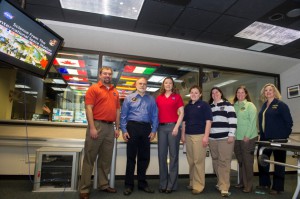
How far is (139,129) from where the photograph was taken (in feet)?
9.08

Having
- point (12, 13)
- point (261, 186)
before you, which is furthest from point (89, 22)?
point (261, 186)

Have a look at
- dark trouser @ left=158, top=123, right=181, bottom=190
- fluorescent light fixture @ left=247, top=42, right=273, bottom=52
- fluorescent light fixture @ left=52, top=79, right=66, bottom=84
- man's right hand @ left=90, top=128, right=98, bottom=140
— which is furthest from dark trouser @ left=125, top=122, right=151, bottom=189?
fluorescent light fixture @ left=247, top=42, right=273, bottom=52

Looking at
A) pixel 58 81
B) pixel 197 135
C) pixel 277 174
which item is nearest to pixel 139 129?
pixel 197 135

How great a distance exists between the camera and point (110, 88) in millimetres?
2859

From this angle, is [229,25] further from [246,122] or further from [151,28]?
[246,122]

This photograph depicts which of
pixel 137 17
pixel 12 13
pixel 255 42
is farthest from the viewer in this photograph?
pixel 255 42

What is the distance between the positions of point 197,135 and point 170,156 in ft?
1.46

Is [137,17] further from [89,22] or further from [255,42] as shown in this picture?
[255,42]

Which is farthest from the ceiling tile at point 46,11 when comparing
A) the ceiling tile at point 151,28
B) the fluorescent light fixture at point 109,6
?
the ceiling tile at point 151,28

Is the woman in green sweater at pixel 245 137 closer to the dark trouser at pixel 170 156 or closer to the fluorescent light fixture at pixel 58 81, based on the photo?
the dark trouser at pixel 170 156

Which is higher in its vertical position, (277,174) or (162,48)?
Answer: (162,48)

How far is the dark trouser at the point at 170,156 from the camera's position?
2.82m

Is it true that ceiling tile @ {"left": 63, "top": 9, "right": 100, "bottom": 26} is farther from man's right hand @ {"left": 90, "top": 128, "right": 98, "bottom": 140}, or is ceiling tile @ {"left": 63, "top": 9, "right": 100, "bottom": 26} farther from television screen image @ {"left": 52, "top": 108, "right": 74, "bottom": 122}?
man's right hand @ {"left": 90, "top": 128, "right": 98, "bottom": 140}

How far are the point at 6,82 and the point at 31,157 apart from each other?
135 cm
